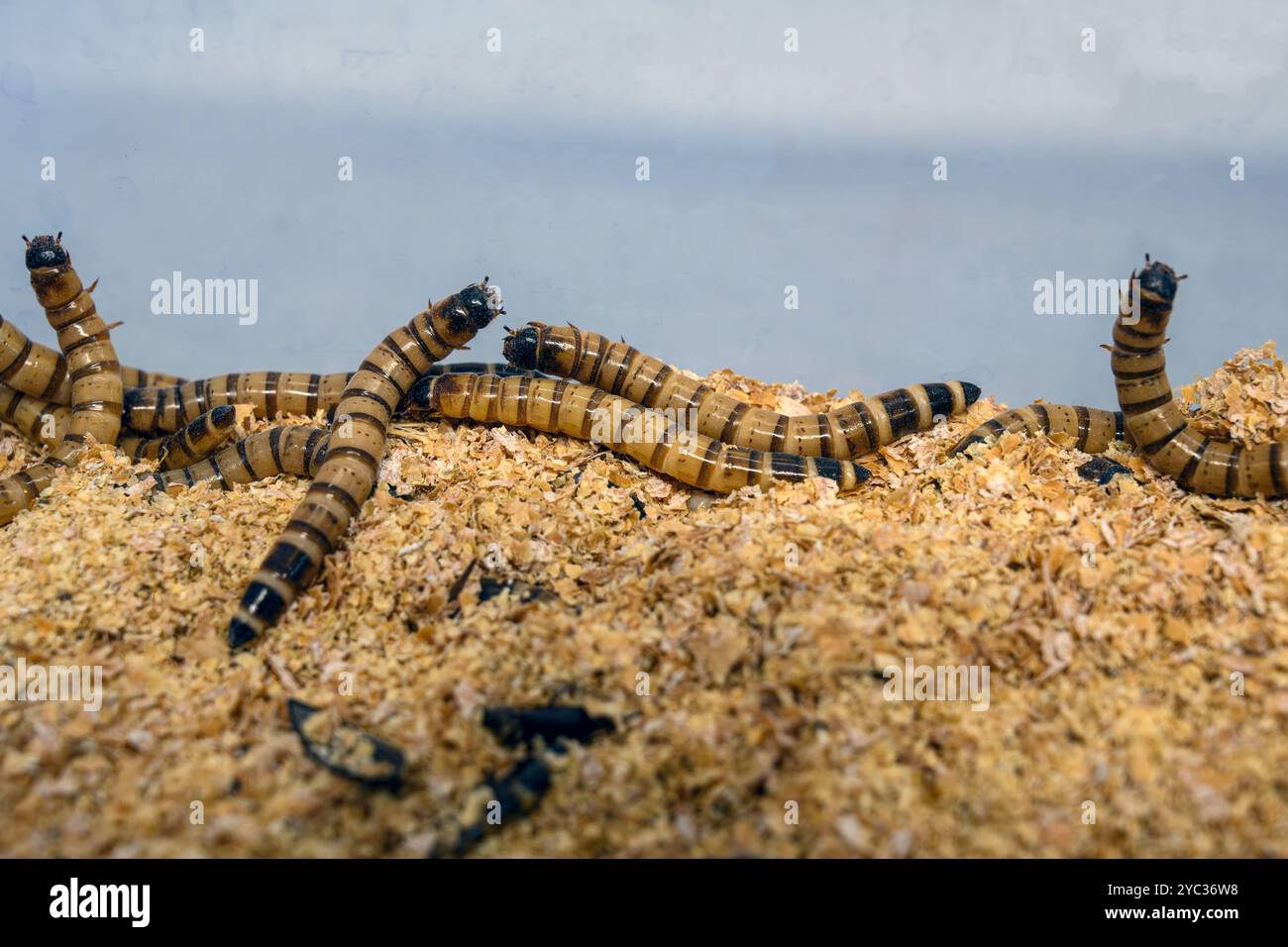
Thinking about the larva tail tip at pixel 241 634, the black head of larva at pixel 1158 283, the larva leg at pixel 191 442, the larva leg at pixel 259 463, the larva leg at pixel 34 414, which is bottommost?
the larva tail tip at pixel 241 634

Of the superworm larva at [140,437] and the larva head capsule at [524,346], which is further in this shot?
the larva head capsule at [524,346]

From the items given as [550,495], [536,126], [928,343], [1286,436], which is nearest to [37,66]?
[536,126]

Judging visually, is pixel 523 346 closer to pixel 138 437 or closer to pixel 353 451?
pixel 353 451

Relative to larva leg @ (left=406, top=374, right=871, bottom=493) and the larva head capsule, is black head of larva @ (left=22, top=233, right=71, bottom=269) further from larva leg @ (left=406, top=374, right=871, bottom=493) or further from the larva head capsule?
the larva head capsule

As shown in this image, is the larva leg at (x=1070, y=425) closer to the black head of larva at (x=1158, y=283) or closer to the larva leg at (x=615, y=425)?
the larva leg at (x=615, y=425)

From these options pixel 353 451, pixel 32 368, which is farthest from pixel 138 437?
pixel 353 451

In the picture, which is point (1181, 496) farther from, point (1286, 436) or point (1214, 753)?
point (1214, 753)

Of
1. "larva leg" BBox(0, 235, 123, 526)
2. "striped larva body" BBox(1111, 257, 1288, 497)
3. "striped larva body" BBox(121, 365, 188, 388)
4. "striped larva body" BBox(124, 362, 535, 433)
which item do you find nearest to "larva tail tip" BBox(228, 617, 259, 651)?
"larva leg" BBox(0, 235, 123, 526)

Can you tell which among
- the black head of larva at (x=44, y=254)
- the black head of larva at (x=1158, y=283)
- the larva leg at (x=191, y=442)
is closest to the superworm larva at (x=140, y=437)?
the larva leg at (x=191, y=442)
